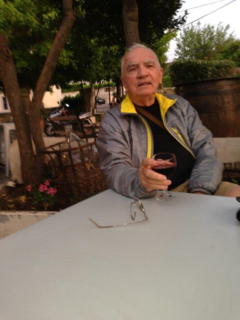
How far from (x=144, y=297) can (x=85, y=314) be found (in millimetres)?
143

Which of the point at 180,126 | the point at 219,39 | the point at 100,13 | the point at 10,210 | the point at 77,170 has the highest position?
the point at 219,39

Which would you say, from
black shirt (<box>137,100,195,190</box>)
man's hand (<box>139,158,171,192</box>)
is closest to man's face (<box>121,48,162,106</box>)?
black shirt (<box>137,100,195,190</box>)

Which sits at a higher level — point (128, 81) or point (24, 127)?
point (128, 81)

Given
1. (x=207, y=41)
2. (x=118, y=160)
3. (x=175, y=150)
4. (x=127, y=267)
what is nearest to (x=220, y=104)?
(x=175, y=150)

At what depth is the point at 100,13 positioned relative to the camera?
5520 millimetres

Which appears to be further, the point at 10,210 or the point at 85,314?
the point at 10,210

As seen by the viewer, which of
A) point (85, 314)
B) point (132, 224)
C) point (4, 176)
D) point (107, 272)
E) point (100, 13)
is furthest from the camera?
point (100, 13)

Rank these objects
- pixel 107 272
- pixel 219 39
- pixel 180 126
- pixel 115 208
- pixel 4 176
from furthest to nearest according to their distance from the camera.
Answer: pixel 219 39 → pixel 4 176 → pixel 180 126 → pixel 115 208 → pixel 107 272

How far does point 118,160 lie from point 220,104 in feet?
8.09

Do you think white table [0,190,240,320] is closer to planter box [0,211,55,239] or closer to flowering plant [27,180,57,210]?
planter box [0,211,55,239]

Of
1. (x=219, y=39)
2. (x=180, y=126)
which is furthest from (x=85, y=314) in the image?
(x=219, y=39)

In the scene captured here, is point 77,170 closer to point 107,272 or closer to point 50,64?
point 50,64

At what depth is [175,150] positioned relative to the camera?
1.94 meters

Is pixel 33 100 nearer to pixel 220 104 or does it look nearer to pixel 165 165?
pixel 220 104
